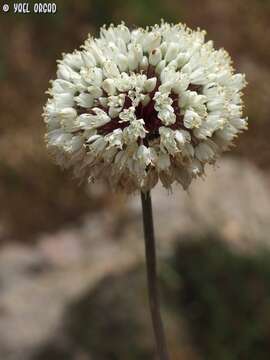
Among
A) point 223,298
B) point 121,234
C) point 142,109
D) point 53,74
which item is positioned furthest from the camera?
point 53,74

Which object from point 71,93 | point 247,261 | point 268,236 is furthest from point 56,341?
point 71,93

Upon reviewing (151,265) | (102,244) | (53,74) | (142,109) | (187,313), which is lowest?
(187,313)

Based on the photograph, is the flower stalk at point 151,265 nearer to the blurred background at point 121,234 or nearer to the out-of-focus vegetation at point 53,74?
the blurred background at point 121,234

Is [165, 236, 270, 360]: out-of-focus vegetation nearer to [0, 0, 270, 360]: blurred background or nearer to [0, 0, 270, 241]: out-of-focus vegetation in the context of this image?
[0, 0, 270, 360]: blurred background

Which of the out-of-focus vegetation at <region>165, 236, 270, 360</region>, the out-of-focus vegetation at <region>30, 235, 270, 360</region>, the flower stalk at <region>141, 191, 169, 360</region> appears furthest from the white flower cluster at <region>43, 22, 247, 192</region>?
the out-of-focus vegetation at <region>165, 236, 270, 360</region>

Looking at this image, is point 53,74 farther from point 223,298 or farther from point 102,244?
point 223,298

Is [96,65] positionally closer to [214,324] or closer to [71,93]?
[71,93]

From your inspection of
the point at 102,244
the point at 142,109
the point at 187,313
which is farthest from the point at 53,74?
the point at 142,109

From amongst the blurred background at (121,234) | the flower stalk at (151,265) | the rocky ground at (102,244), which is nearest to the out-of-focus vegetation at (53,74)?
the blurred background at (121,234)
